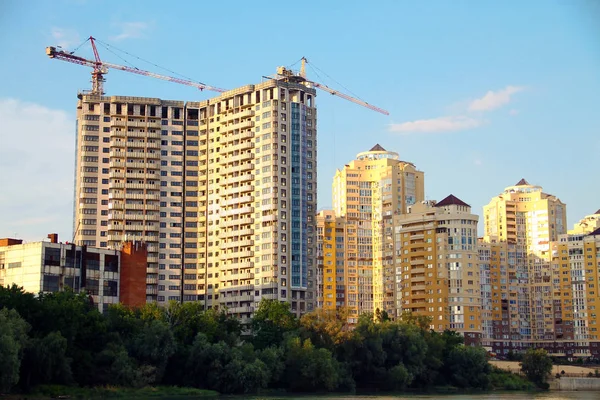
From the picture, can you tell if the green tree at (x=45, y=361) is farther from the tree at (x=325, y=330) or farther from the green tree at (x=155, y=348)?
the tree at (x=325, y=330)

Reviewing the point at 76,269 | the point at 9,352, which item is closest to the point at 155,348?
the point at 9,352

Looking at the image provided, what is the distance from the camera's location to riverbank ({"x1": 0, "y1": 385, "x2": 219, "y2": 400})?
11269 centimetres

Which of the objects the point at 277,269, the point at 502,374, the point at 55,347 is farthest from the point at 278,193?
the point at 55,347

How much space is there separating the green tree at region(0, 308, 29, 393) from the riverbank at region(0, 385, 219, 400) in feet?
11.2

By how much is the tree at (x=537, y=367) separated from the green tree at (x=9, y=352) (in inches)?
4448

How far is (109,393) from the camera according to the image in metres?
120

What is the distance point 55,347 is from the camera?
114000 millimetres

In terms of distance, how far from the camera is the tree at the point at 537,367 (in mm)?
187750

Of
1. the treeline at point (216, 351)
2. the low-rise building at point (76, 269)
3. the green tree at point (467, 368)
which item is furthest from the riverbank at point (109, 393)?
the green tree at point (467, 368)

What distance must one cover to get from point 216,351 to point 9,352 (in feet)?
124

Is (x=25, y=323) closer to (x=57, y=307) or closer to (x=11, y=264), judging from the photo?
(x=57, y=307)

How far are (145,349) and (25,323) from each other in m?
20.8

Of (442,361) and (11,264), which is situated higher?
(11,264)

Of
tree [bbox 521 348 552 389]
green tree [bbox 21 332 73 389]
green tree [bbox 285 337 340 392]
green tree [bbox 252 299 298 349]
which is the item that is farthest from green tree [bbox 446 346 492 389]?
green tree [bbox 21 332 73 389]
